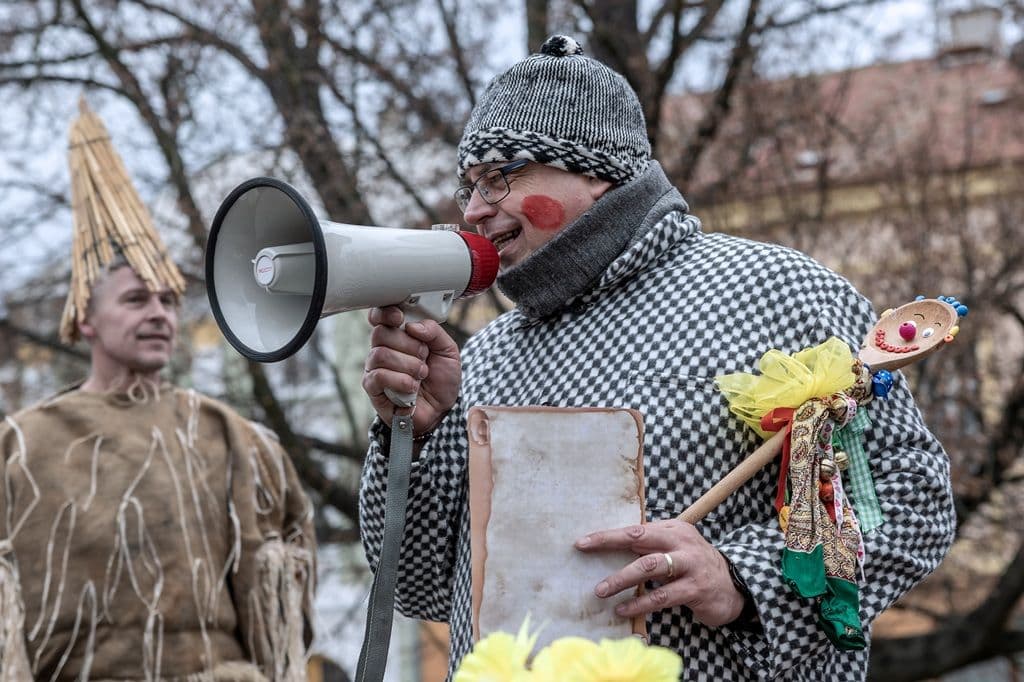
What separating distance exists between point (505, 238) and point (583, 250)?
0.55 ft

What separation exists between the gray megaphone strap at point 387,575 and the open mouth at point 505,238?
413mm

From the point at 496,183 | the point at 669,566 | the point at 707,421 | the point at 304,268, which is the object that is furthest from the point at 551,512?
the point at 496,183

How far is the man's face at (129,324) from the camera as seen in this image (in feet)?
15.4

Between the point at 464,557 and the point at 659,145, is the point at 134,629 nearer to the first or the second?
the point at 464,557

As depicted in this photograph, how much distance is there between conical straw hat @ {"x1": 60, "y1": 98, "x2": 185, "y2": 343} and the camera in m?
4.83

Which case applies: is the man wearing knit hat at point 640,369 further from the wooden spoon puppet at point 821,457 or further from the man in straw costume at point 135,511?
the man in straw costume at point 135,511

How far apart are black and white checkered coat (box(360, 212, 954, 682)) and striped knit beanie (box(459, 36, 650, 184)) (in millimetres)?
166

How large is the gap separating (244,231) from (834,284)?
988 millimetres

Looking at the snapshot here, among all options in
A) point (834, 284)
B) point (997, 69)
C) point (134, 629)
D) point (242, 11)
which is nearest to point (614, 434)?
point (834, 284)

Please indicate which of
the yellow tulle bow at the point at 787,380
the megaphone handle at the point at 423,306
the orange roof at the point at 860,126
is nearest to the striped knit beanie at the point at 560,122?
the megaphone handle at the point at 423,306

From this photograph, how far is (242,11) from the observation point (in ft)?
26.3

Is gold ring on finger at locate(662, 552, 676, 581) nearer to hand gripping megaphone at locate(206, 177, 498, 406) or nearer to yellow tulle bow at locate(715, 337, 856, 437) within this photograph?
yellow tulle bow at locate(715, 337, 856, 437)

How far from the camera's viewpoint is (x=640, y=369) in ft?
7.34

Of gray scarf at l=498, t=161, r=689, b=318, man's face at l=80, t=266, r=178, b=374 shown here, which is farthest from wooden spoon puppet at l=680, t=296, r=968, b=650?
man's face at l=80, t=266, r=178, b=374
